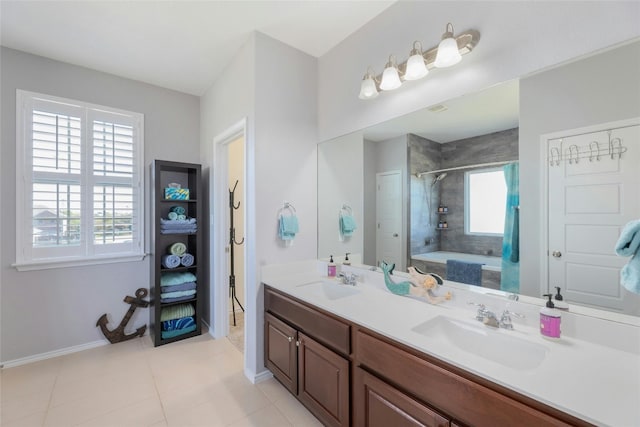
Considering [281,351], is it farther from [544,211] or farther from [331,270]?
[544,211]

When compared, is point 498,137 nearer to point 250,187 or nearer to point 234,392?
point 250,187

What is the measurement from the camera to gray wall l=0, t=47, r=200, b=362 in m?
2.31

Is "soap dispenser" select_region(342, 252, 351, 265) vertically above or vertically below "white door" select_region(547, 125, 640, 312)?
below

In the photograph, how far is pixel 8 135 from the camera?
2305 mm

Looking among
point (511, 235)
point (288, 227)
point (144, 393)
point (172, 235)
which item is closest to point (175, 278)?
point (172, 235)

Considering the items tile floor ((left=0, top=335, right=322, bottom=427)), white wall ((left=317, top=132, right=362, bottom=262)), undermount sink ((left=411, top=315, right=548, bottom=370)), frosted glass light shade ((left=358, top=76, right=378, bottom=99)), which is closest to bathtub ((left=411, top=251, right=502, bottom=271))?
undermount sink ((left=411, top=315, right=548, bottom=370))

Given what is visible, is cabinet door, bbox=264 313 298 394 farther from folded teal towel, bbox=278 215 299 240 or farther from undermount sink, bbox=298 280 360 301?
folded teal towel, bbox=278 215 299 240

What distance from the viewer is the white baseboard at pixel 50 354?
7.61 ft

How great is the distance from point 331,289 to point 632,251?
1.59 m

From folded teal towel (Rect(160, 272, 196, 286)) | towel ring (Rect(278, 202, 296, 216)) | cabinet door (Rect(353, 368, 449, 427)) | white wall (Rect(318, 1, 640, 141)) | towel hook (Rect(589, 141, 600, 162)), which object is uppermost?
white wall (Rect(318, 1, 640, 141))

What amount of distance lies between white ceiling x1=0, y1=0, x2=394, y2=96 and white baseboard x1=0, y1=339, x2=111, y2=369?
273cm

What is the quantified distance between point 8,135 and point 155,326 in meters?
2.12

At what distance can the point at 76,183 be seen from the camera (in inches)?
101

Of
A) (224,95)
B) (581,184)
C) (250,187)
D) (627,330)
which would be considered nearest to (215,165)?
(224,95)
